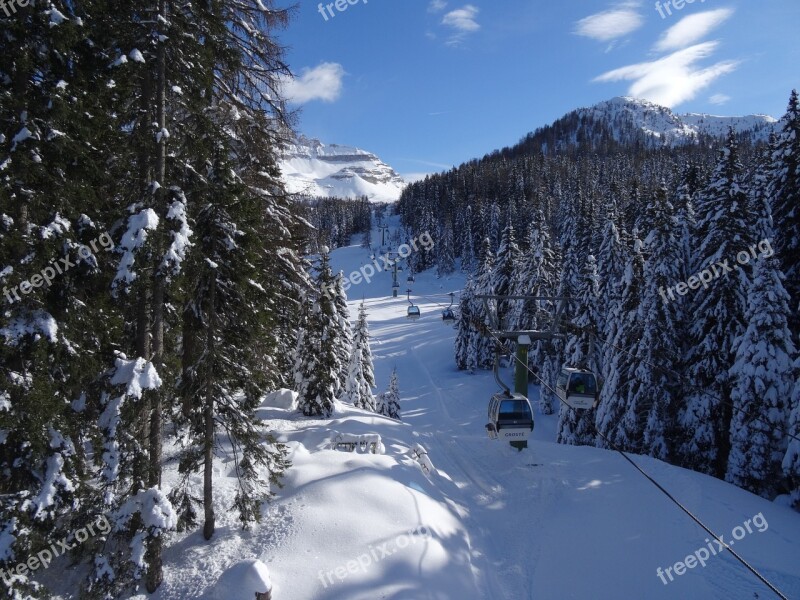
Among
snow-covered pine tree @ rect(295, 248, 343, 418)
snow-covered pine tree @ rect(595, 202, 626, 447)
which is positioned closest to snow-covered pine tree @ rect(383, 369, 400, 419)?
snow-covered pine tree @ rect(295, 248, 343, 418)

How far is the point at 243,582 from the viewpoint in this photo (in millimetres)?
8625

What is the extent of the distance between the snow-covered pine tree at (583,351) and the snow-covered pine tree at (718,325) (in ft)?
20.5

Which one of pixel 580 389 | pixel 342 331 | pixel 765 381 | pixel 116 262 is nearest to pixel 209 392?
pixel 116 262

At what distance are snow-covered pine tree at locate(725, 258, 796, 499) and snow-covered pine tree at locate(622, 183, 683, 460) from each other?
12.5ft

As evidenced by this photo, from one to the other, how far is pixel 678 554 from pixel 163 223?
15.2 meters

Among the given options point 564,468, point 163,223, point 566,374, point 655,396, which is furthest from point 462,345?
point 163,223

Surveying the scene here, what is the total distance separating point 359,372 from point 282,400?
38.7 feet

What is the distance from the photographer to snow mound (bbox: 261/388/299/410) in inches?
922

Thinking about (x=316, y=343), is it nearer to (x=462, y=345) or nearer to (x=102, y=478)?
(x=102, y=478)

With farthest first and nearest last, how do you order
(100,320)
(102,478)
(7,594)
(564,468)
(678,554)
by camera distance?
(564,468) < (678,554) < (100,320) < (102,478) < (7,594)

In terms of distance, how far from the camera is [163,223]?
834 cm

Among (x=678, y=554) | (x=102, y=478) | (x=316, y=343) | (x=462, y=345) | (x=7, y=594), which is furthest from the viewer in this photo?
(x=462, y=345)

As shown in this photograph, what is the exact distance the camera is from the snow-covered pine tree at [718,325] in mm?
21781

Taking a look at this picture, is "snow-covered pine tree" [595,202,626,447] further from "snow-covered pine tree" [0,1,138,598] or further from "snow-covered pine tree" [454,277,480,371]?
"snow-covered pine tree" [0,1,138,598]
